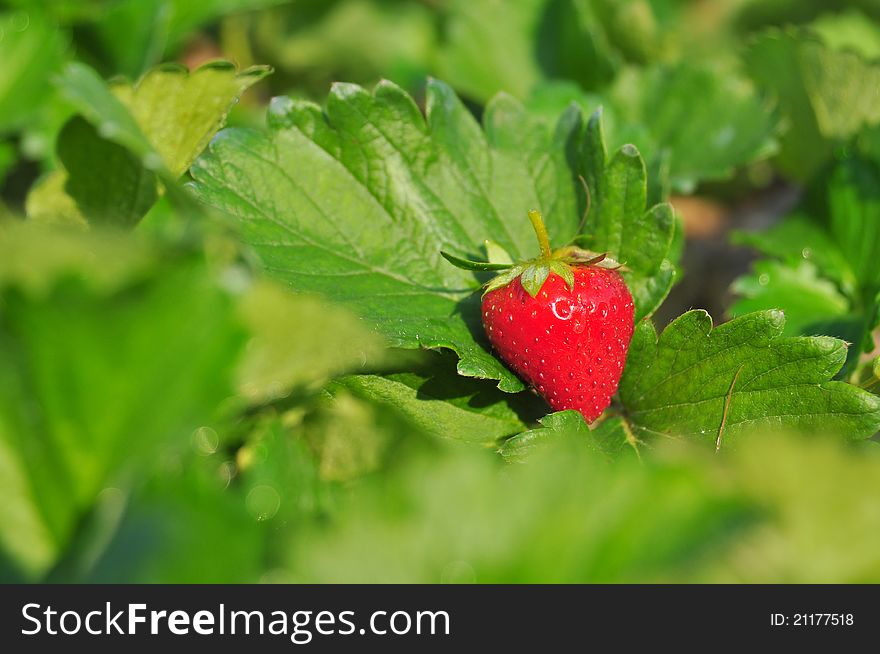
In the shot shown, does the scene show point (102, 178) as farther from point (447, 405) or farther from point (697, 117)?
point (697, 117)

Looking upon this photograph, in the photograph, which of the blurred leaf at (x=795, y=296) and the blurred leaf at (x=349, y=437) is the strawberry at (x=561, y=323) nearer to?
the blurred leaf at (x=349, y=437)

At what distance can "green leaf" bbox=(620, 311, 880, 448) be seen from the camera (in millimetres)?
A: 786

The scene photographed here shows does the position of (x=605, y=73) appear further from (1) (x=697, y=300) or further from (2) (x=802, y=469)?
(2) (x=802, y=469)

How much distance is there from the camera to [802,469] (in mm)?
435

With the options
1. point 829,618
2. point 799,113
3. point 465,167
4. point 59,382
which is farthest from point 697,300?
point 59,382

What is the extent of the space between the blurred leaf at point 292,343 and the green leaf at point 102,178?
1.01ft

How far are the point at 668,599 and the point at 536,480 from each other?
0.09m

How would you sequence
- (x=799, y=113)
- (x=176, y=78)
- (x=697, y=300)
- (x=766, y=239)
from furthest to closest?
(x=697, y=300)
(x=799, y=113)
(x=766, y=239)
(x=176, y=78)

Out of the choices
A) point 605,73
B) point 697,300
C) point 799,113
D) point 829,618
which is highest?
point 605,73

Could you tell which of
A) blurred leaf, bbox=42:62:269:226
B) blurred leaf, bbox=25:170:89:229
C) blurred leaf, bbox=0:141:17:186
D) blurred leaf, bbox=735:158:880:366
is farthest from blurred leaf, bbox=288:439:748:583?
blurred leaf, bbox=0:141:17:186

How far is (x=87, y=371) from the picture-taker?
47cm

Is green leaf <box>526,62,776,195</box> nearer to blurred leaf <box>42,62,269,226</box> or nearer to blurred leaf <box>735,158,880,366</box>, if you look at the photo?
blurred leaf <box>735,158,880,366</box>

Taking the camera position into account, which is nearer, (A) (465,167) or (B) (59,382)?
(B) (59,382)

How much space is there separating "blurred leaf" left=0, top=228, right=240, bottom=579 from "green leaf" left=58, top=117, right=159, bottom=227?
16.2 inches
